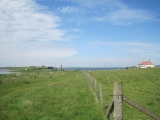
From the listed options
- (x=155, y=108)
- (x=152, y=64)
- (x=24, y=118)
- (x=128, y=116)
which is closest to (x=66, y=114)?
(x=24, y=118)

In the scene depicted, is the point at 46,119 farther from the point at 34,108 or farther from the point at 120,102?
the point at 120,102

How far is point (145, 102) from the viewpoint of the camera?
53.4 ft

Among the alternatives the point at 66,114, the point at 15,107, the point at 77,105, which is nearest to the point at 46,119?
the point at 66,114

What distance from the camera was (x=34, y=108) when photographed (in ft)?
47.9

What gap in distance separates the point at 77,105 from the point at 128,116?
4.09 meters

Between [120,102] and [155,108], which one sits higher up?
[120,102]

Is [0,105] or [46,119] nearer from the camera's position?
[46,119]

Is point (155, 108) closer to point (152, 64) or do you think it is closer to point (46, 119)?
point (46, 119)

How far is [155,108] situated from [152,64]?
19057 centimetres

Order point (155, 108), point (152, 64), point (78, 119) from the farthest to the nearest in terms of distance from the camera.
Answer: point (152, 64), point (155, 108), point (78, 119)

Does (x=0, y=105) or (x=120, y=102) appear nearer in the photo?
(x=120, y=102)

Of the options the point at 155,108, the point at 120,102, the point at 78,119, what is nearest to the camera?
the point at 120,102

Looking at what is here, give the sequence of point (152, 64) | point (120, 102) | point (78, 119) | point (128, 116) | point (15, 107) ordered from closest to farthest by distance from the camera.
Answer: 1. point (120, 102)
2. point (78, 119)
3. point (128, 116)
4. point (15, 107)
5. point (152, 64)

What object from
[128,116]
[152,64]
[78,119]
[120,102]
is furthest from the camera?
[152,64]
